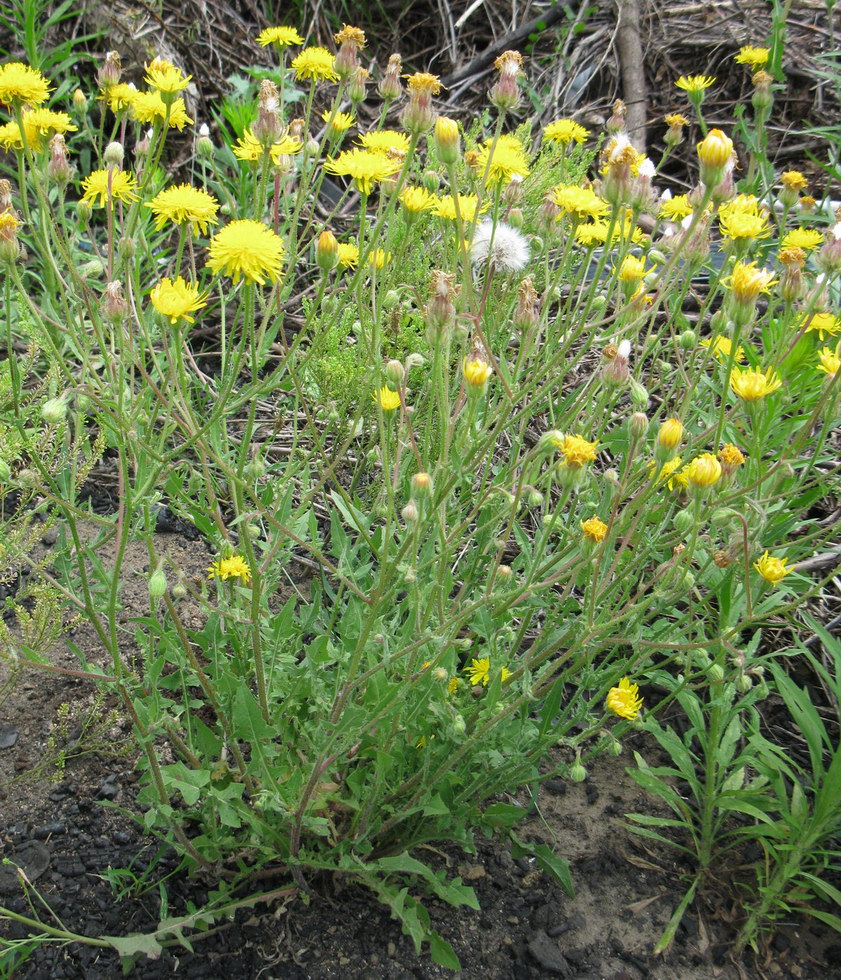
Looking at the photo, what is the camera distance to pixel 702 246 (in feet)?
6.04

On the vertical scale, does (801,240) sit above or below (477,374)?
below

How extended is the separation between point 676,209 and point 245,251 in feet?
4.07

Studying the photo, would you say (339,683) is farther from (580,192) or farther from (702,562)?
(580,192)

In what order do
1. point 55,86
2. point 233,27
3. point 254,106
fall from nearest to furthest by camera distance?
point 254,106 → point 55,86 → point 233,27

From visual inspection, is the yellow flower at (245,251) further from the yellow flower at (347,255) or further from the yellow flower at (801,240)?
the yellow flower at (801,240)

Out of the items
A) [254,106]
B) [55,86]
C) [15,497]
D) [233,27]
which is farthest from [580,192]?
[233,27]

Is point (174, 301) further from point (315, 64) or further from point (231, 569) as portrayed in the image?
point (315, 64)

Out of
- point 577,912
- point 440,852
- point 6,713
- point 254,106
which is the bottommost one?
point 577,912

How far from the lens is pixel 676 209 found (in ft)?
Result: 7.20

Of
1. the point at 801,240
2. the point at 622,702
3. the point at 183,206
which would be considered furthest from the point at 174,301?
the point at 801,240

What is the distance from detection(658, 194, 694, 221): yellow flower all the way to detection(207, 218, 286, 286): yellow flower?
1.17 meters

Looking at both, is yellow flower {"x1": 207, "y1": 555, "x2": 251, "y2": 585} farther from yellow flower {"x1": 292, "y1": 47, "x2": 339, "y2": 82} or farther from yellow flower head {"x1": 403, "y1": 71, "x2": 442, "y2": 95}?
yellow flower {"x1": 292, "y1": 47, "x2": 339, "y2": 82}

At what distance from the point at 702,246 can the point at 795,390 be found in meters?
0.70

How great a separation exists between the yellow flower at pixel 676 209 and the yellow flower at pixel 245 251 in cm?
117
